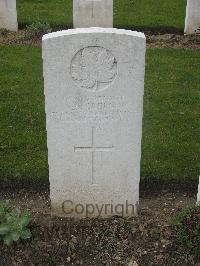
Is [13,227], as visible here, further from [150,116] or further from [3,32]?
[3,32]

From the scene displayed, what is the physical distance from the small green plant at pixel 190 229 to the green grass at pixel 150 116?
3.55 ft

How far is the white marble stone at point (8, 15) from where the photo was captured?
1008cm

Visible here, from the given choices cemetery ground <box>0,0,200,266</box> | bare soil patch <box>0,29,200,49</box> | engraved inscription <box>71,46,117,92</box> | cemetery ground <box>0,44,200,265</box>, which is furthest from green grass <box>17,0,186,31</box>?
engraved inscription <box>71,46,117,92</box>

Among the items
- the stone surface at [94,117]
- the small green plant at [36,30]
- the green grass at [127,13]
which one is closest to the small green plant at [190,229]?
the stone surface at [94,117]

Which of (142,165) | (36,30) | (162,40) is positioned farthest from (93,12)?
(142,165)

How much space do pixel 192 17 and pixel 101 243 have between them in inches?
268

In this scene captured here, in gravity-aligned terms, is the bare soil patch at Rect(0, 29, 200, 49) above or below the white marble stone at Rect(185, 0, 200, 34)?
below

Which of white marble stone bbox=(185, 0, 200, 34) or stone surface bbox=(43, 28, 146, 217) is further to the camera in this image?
white marble stone bbox=(185, 0, 200, 34)

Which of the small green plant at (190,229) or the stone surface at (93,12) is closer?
the small green plant at (190,229)

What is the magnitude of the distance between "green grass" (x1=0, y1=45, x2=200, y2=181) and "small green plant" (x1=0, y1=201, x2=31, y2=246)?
3.64ft

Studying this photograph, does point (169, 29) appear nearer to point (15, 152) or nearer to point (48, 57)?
point (15, 152)

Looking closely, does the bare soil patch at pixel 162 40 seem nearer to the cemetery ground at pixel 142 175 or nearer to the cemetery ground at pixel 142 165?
the cemetery ground at pixel 142 165

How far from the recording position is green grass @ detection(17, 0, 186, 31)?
10734mm

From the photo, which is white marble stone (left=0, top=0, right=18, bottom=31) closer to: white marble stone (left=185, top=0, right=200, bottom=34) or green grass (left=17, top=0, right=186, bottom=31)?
green grass (left=17, top=0, right=186, bottom=31)
